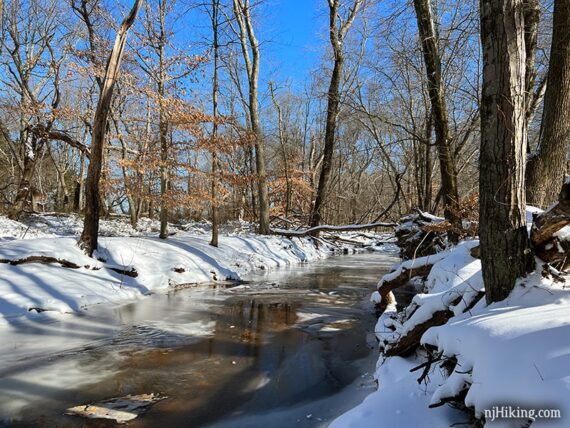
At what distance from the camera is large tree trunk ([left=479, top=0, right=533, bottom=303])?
3.22 m

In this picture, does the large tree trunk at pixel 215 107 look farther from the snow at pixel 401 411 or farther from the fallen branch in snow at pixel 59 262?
the snow at pixel 401 411

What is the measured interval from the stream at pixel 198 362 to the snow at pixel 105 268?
529mm

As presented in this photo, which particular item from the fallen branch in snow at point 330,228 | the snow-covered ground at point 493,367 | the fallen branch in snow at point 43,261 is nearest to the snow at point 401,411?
the snow-covered ground at point 493,367

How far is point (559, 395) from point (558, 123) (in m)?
5.38

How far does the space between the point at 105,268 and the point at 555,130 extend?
9.34 meters

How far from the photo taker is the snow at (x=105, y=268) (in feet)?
23.7

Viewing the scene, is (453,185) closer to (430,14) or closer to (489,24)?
(430,14)

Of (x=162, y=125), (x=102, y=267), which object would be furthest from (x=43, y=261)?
(x=162, y=125)

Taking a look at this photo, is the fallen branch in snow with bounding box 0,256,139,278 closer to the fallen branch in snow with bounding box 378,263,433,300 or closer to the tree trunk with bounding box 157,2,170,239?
the tree trunk with bounding box 157,2,170,239

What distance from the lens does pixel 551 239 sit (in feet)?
11.2

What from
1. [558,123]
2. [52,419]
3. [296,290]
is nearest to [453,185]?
[558,123]

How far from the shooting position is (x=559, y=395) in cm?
192

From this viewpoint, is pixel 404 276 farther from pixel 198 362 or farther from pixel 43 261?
pixel 43 261

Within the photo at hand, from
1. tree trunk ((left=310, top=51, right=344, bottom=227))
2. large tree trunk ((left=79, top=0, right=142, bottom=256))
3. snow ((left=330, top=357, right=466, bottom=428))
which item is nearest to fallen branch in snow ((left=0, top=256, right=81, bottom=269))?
large tree trunk ((left=79, top=0, right=142, bottom=256))
